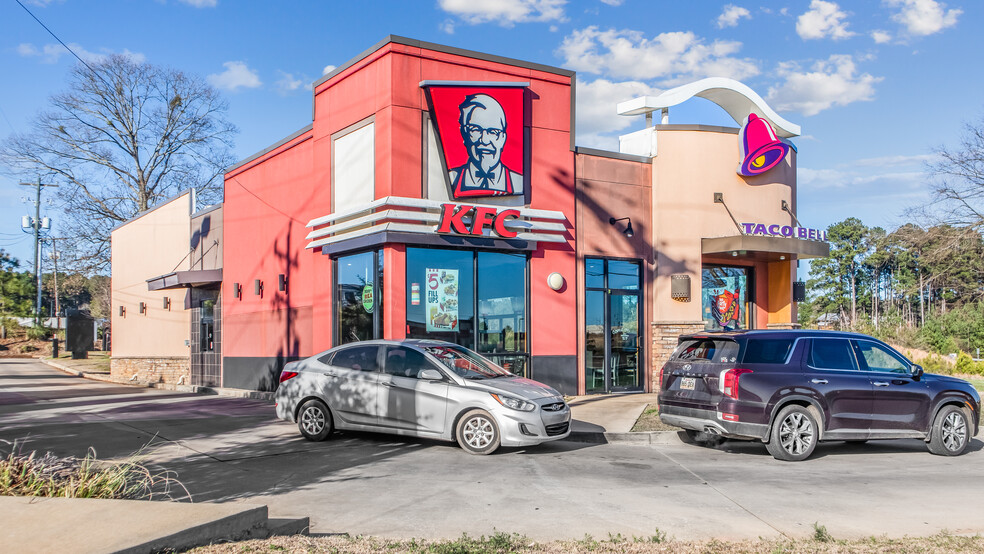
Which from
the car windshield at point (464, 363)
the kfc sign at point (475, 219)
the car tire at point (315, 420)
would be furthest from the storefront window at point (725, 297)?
the car tire at point (315, 420)

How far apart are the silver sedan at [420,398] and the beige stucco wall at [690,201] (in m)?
8.31

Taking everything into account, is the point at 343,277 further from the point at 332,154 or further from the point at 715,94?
the point at 715,94

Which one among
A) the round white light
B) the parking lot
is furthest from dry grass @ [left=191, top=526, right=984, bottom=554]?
the round white light

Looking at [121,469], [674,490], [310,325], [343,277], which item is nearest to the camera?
[121,469]

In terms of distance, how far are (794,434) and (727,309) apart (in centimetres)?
1035

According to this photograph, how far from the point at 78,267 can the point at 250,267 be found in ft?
70.1

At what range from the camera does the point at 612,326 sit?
18281 mm

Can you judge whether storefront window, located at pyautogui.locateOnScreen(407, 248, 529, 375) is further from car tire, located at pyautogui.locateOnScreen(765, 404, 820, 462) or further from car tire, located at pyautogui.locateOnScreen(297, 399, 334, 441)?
car tire, located at pyautogui.locateOnScreen(765, 404, 820, 462)

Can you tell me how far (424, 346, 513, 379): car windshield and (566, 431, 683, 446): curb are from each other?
174 centimetres

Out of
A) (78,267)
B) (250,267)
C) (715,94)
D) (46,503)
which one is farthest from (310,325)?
(78,267)

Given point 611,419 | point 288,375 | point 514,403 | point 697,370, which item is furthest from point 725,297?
point 288,375

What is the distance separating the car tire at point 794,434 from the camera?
10258 mm

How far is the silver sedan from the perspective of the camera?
10.4 metres

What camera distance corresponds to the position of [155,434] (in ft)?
41.0
